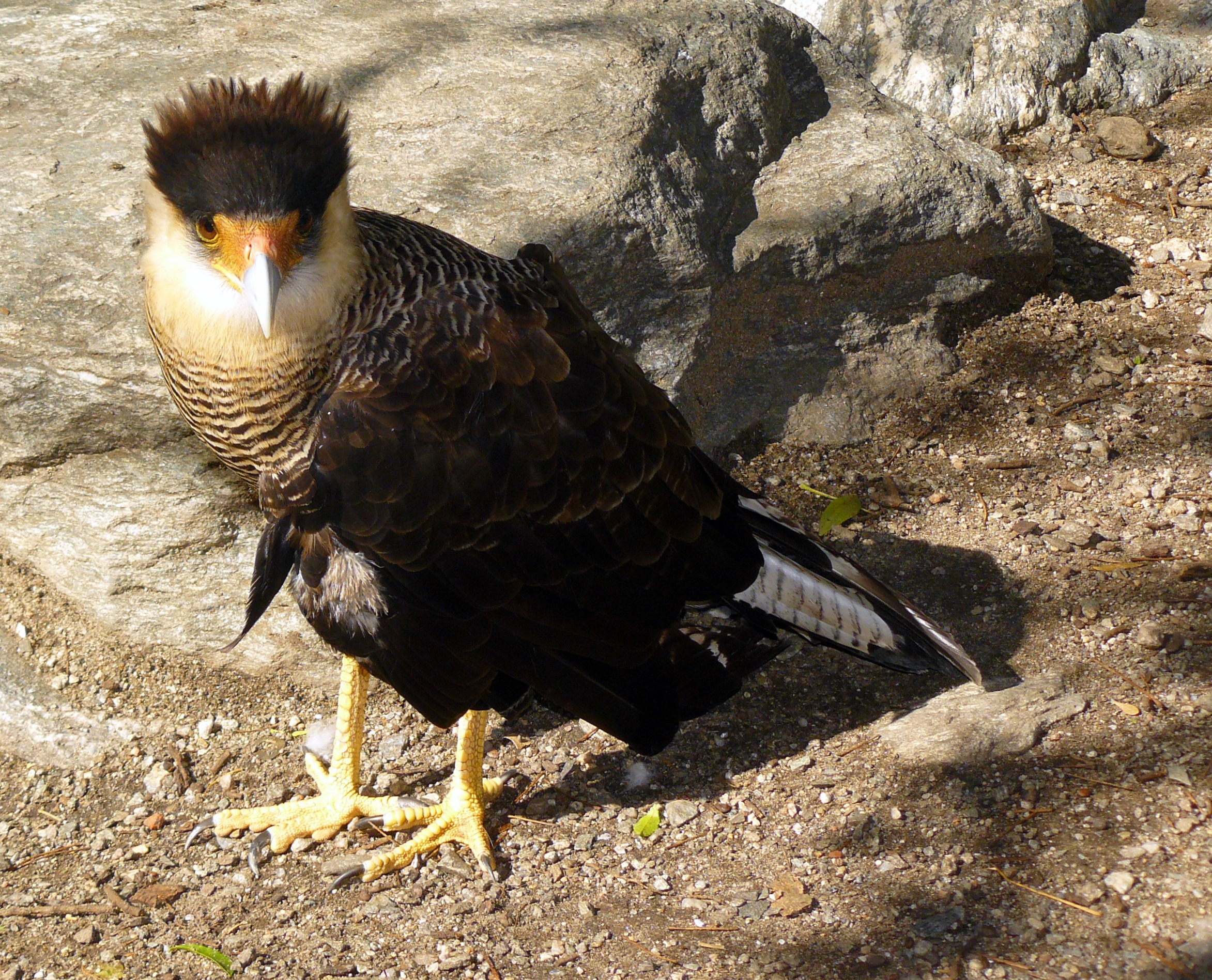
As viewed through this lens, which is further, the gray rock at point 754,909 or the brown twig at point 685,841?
the brown twig at point 685,841

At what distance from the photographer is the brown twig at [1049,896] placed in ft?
7.97

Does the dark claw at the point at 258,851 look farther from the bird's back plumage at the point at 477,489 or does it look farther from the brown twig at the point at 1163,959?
the brown twig at the point at 1163,959


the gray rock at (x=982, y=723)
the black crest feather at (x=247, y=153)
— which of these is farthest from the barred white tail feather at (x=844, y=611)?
the black crest feather at (x=247, y=153)

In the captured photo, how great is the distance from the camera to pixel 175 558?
355cm

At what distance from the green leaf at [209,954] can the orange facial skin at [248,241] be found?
170cm

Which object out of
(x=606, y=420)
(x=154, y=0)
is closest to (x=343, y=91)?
(x=154, y=0)

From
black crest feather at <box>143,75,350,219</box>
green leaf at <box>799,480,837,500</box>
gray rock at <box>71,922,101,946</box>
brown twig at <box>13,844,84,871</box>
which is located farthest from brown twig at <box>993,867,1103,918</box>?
brown twig at <box>13,844,84,871</box>

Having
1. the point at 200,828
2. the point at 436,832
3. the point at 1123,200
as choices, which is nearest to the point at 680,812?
the point at 436,832

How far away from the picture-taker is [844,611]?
3.21 metres

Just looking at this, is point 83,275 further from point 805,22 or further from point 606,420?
point 805,22

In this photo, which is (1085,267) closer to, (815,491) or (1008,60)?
(1008,60)

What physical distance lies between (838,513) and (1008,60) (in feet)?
9.13

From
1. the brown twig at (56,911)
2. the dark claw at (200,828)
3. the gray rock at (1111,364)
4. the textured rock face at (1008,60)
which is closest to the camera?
the brown twig at (56,911)

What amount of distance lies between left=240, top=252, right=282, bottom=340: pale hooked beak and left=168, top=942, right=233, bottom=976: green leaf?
1620 millimetres
